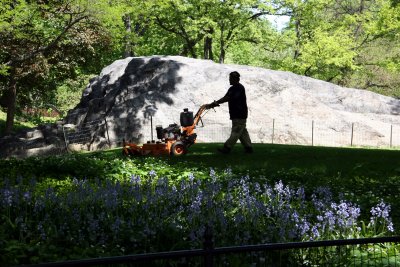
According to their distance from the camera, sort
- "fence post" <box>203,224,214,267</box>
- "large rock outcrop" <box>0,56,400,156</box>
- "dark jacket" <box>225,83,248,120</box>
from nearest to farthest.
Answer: "fence post" <box>203,224,214,267</box> < "dark jacket" <box>225,83,248,120</box> < "large rock outcrop" <box>0,56,400,156</box>

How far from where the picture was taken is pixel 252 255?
5.82m

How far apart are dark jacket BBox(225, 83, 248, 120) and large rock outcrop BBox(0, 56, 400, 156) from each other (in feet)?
32.4

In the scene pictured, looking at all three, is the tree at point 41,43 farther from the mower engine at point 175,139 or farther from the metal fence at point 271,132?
the mower engine at point 175,139

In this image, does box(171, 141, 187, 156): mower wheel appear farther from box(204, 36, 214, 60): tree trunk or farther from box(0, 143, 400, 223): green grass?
box(204, 36, 214, 60): tree trunk

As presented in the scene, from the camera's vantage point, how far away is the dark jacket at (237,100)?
1472 cm

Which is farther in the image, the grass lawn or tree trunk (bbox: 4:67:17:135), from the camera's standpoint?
tree trunk (bbox: 4:67:17:135)

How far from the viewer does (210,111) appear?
84.7 feet

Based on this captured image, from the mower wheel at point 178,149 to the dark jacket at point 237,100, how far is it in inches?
69.3

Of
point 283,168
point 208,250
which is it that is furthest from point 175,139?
point 208,250

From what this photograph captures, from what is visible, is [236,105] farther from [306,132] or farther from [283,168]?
[306,132]

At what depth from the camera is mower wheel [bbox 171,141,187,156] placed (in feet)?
51.5

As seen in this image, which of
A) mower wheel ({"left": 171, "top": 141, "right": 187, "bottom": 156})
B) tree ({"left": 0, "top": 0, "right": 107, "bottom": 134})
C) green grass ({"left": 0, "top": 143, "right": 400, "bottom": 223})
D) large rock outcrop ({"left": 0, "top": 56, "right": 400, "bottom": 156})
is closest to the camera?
green grass ({"left": 0, "top": 143, "right": 400, "bottom": 223})

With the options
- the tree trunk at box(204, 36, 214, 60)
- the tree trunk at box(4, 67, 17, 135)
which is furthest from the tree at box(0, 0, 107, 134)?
the tree trunk at box(204, 36, 214, 60)

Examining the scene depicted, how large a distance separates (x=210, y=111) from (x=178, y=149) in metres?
10.1
